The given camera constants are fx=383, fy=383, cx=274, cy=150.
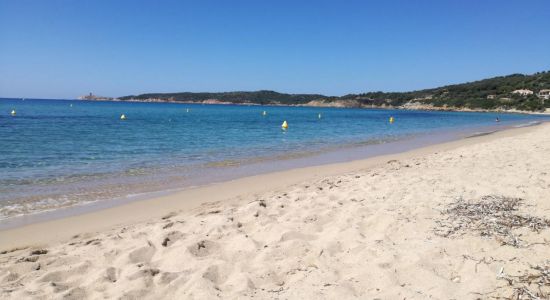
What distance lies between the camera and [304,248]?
407cm

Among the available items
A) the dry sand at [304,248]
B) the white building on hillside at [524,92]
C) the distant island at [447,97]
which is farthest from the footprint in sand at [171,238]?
the white building on hillside at [524,92]

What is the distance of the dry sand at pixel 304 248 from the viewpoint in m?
3.21

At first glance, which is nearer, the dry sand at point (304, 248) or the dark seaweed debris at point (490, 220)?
the dry sand at point (304, 248)

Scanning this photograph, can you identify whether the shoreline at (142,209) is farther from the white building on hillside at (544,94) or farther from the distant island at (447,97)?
the white building on hillside at (544,94)

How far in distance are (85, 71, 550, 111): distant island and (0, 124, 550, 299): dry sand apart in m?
87.0

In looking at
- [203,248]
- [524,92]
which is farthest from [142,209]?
[524,92]

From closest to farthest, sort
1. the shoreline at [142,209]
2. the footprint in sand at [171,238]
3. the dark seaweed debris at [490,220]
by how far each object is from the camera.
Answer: the dark seaweed debris at [490,220] < the footprint in sand at [171,238] < the shoreline at [142,209]

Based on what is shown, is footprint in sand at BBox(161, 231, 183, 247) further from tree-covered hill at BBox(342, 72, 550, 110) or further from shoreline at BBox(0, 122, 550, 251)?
tree-covered hill at BBox(342, 72, 550, 110)

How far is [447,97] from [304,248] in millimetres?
131929

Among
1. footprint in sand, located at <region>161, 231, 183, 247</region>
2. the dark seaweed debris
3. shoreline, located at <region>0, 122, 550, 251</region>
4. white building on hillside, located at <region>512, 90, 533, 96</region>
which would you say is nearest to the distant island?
white building on hillside, located at <region>512, 90, 533, 96</region>

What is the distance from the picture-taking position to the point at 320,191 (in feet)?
23.2

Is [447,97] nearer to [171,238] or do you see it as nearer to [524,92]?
[524,92]

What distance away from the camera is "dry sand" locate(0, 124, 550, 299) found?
10.5 ft

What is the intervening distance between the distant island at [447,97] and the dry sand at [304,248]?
8696 centimetres
